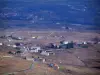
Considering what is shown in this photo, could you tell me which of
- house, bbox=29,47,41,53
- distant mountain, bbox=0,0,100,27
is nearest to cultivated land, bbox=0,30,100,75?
house, bbox=29,47,41,53

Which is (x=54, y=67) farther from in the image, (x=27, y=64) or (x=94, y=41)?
(x=94, y=41)

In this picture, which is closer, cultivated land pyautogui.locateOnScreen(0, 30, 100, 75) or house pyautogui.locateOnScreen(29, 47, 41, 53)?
cultivated land pyautogui.locateOnScreen(0, 30, 100, 75)

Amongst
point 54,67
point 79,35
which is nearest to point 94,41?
point 79,35

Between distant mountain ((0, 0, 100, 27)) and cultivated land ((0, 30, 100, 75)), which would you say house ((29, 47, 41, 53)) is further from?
distant mountain ((0, 0, 100, 27))

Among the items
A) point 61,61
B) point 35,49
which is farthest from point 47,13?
point 61,61

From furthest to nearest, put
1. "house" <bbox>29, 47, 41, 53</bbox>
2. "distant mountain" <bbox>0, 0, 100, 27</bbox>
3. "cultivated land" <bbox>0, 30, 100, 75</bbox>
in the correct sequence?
1. "distant mountain" <bbox>0, 0, 100, 27</bbox>
2. "house" <bbox>29, 47, 41, 53</bbox>
3. "cultivated land" <bbox>0, 30, 100, 75</bbox>

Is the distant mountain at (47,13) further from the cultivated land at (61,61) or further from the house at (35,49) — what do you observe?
the house at (35,49)

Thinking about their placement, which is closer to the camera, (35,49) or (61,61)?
(61,61)

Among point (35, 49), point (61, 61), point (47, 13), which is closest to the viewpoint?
point (61, 61)

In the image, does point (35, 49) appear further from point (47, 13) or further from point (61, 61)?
point (47, 13)
